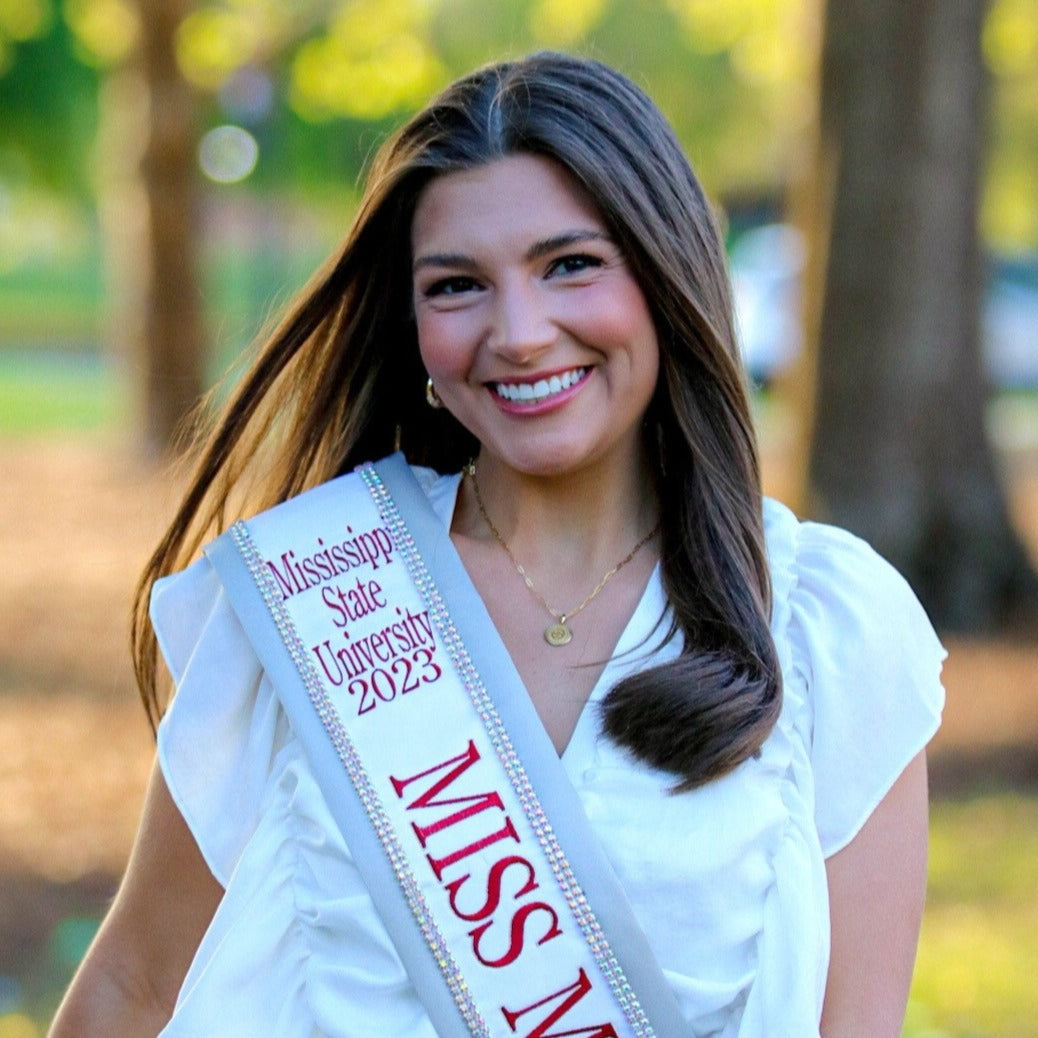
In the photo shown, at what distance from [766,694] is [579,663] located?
28 cm

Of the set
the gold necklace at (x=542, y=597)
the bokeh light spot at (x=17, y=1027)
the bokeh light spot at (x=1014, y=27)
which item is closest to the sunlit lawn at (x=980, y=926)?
the bokeh light spot at (x=17, y=1027)

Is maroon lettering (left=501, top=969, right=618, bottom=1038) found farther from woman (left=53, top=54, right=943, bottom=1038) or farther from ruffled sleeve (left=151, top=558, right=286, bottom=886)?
ruffled sleeve (left=151, top=558, right=286, bottom=886)

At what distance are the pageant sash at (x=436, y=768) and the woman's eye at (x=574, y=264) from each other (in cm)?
45

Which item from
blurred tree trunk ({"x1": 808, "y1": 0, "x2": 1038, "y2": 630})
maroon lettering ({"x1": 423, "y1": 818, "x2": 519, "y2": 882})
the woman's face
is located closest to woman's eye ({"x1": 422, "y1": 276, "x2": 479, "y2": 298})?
the woman's face

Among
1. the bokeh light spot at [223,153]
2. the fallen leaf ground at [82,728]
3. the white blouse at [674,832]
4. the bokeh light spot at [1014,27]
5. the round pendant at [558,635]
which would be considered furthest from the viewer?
the bokeh light spot at [223,153]

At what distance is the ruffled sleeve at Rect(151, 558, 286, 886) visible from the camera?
2.31m

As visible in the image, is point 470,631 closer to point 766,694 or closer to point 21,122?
point 766,694

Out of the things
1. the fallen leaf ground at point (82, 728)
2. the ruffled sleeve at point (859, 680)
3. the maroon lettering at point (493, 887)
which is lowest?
the fallen leaf ground at point (82, 728)

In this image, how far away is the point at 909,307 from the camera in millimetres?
7562

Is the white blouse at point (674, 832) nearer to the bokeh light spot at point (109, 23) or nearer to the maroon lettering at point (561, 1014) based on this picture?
the maroon lettering at point (561, 1014)

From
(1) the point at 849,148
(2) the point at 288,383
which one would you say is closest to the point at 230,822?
(2) the point at 288,383

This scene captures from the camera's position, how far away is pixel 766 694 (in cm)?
222

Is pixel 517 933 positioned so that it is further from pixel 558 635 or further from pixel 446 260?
pixel 446 260

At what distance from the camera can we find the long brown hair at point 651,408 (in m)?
2.24
